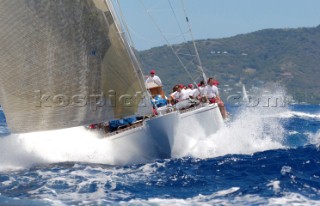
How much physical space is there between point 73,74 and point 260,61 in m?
149

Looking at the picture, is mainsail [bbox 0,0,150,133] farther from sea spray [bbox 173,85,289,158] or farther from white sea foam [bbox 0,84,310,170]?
sea spray [bbox 173,85,289,158]

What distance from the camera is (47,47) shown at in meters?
13.9

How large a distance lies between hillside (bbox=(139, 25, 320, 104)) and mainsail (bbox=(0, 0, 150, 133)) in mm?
94740

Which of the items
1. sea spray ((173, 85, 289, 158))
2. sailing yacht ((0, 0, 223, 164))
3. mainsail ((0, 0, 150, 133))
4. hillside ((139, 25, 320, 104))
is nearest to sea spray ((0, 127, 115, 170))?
sailing yacht ((0, 0, 223, 164))

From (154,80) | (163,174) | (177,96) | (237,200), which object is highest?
(154,80)

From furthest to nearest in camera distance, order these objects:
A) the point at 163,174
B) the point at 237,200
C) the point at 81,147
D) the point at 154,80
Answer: the point at 154,80, the point at 81,147, the point at 163,174, the point at 237,200

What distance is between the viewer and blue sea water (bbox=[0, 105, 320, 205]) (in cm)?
1055

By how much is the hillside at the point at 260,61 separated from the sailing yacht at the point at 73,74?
94.6 metres

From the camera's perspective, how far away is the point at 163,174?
41.8ft

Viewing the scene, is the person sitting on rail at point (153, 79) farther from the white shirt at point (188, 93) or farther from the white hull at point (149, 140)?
the white hull at point (149, 140)

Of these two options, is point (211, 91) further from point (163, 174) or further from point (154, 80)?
point (163, 174)

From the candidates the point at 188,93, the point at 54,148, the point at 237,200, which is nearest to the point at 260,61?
the point at 188,93

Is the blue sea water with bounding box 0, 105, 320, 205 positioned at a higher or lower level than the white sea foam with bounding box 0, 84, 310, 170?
lower

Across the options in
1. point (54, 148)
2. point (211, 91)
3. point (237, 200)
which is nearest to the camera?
point (237, 200)
